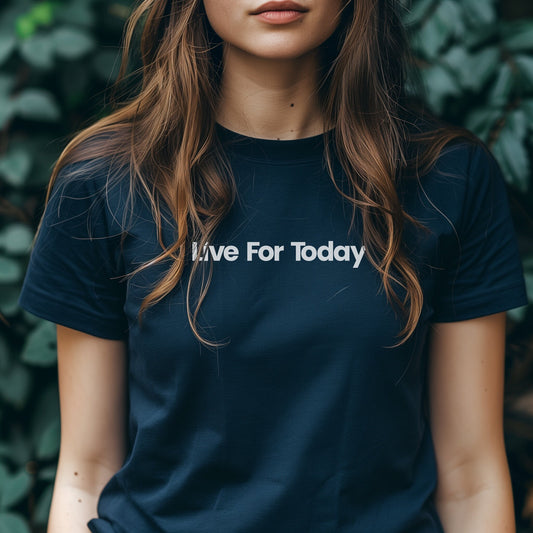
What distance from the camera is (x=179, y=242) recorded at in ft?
3.46

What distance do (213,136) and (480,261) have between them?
18.1 inches

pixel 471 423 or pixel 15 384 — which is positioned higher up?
pixel 471 423

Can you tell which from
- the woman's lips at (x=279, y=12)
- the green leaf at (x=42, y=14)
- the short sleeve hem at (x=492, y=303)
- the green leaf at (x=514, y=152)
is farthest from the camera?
the green leaf at (x=42, y=14)

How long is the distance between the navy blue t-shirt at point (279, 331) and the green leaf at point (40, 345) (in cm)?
36

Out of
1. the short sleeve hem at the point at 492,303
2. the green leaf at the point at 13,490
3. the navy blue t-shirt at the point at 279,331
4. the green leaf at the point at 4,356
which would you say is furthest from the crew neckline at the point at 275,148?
the green leaf at the point at 13,490

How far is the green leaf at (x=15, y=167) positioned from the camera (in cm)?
148

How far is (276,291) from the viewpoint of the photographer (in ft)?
3.43

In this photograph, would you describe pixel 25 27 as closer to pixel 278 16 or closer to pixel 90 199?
pixel 90 199

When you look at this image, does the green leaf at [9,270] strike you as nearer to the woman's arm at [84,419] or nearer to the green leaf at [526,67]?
the woman's arm at [84,419]

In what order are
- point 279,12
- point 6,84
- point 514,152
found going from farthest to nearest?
1. point 6,84
2. point 514,152
3. point 279,12

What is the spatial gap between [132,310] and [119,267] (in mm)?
71

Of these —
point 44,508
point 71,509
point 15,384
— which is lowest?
point 44,508

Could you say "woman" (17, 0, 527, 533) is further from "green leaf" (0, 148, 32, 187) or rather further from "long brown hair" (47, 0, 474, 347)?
"green leaf" (0, 148, 32, 187)

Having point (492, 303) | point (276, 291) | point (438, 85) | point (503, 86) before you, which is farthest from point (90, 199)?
point (503, 86)
